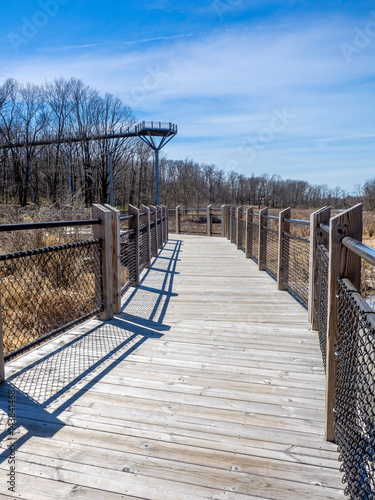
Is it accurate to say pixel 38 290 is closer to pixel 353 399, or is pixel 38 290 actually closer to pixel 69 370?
pixel 69 370

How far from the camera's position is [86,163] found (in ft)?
119

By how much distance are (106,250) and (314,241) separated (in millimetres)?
2090

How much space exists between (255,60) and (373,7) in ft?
7.97

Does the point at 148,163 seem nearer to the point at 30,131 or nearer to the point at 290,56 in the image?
the point at 30,131

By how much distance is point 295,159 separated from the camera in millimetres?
26750

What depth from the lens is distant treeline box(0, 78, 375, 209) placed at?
1284 inches

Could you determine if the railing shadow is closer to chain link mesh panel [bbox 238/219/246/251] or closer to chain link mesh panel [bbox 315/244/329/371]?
chain link mesh panel [bbox 315/244/329/371]

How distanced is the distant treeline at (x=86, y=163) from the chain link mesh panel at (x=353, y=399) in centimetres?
2775

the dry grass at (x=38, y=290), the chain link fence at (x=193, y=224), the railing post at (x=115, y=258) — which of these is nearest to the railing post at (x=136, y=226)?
the dry grass at (x=38, y=290)

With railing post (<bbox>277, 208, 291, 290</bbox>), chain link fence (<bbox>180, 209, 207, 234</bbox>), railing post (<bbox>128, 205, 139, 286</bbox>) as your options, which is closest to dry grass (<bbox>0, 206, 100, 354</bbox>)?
railing post (<bbox>128, 205, 139, 286</bbox>)

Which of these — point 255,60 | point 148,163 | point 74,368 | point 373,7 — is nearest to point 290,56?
point 255,60

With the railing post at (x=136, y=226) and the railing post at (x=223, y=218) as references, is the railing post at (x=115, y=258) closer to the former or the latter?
the railing post at (x=136, y=226)

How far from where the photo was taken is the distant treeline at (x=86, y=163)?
107 feet

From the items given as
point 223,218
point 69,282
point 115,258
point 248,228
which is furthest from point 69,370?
point 223,218
